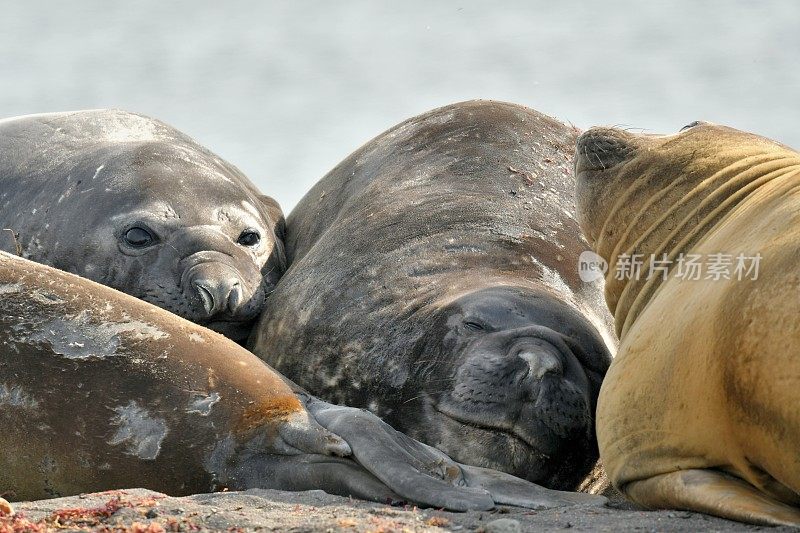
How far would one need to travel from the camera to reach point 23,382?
4.86 meters

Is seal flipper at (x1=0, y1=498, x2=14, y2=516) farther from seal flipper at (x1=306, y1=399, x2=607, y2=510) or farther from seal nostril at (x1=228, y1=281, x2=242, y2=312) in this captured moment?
seal nostril at (x1=228, y1=281, x2=242, y2=312)

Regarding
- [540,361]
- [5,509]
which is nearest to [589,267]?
[540,361]

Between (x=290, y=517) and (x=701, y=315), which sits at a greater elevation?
(x=701, y=315)

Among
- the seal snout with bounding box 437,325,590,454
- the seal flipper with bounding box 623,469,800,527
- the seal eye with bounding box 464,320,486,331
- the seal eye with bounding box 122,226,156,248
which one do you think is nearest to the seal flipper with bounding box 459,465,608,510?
the seal flipper with bounding box 623,469,800,527

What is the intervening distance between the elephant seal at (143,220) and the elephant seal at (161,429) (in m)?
1.97

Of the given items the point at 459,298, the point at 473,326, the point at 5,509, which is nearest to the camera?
the point at 5,509

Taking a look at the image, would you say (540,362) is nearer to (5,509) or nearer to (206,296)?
(5,509)

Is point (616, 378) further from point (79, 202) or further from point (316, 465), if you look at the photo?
point (79, 202)

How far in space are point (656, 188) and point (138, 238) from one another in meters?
3.07

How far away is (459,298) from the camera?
574cm

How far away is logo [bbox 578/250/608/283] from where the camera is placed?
616cm

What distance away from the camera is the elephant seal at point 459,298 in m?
5.28

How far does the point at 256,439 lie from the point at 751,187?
1.90m

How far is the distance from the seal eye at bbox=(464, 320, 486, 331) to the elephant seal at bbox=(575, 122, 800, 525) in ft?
1.67
